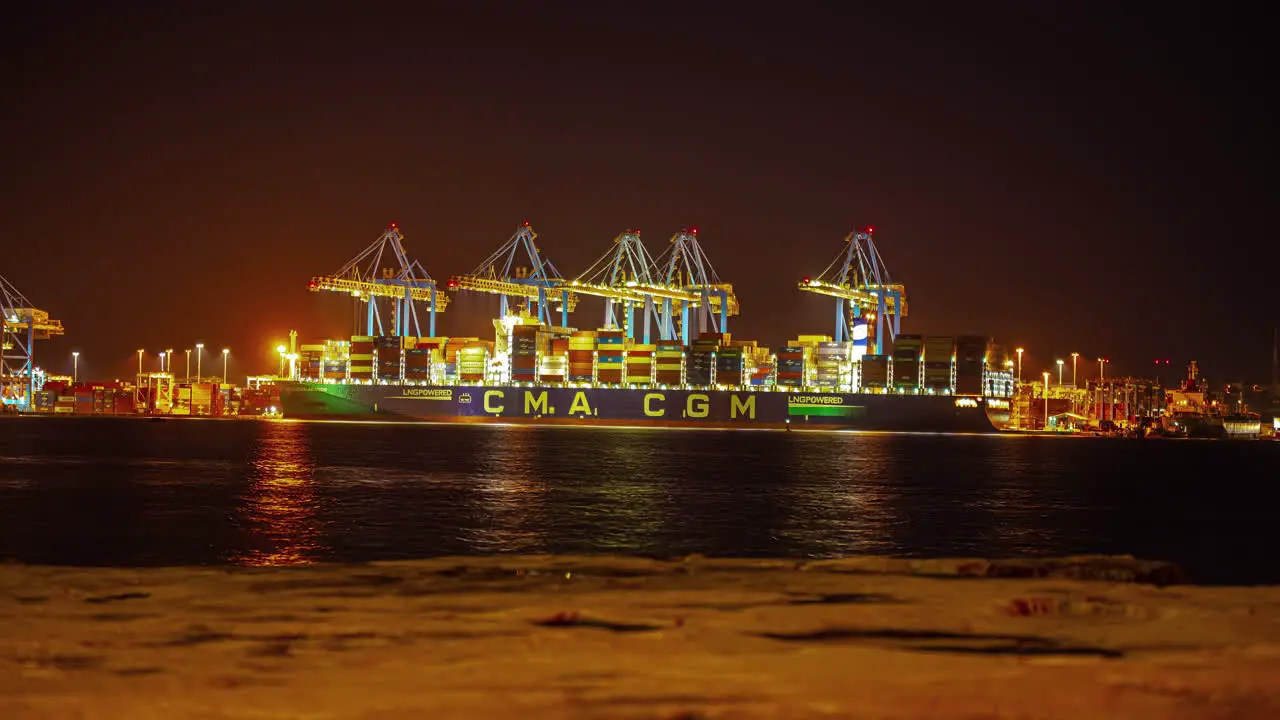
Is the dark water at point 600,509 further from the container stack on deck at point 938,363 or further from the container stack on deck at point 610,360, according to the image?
the container stack on deck at point 610,360

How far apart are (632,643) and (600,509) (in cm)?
1563

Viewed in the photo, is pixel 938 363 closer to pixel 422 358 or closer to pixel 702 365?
pixel 702 365

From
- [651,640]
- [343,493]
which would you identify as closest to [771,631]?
[651,640]

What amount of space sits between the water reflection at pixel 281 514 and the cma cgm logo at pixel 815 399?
48874 mm

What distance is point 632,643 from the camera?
5801 mm

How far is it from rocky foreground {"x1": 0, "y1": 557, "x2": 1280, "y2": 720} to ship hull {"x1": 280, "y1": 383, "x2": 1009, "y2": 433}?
71.5m

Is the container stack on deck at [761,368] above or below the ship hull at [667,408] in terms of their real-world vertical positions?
above

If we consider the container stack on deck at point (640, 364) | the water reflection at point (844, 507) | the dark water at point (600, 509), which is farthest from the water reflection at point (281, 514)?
the container stack on deck at point (640, 364)

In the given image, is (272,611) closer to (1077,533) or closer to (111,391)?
(1077,533)

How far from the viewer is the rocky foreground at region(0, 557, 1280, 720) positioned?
4.66 meters

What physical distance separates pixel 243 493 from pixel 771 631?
2091 centimetres

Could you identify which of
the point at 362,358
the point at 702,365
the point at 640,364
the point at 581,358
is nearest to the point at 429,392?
the point at 362,358

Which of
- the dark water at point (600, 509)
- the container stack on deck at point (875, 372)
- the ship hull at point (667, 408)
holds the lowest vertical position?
the dark water at point (600, 509)

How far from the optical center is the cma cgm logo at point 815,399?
7938 centimetres
